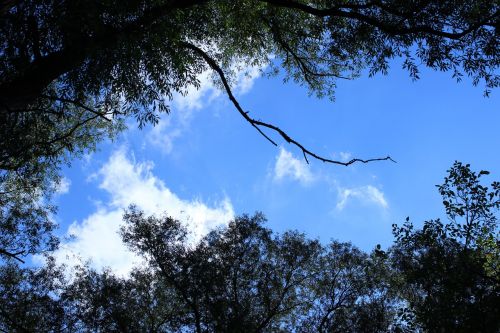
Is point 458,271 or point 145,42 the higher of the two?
point 145,42

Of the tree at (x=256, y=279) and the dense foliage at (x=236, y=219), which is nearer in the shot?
the dense foliage at (x=236, y=219)

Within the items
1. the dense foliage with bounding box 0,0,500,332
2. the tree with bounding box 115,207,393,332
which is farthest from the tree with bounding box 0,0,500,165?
the tree with bounding box 115,207,393,332

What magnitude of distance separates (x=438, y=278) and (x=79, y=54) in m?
10.9

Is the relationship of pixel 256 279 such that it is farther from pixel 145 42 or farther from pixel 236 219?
pixel 145 42

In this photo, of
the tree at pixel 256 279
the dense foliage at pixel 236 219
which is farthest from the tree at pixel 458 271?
the tree at pixel 256 279

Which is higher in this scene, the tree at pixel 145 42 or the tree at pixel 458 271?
the tree at pixel 145 42

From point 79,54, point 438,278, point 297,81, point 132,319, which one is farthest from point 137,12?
point 132,319

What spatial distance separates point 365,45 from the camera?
12.7 m

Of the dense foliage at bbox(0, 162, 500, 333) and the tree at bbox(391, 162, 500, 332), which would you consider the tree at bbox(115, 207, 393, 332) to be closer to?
the dense foliage at bbox(0, 162, 500, 333)

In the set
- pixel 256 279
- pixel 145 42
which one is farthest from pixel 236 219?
pixel 145 42

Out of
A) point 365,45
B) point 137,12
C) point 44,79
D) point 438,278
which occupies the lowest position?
point 438,278

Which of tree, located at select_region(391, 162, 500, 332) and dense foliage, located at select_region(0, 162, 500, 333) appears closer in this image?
tree, located at select_region(391, 162, 500, 332)

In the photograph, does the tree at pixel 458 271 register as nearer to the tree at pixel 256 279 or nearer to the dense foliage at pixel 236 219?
the dense foliage at pixel 236 219

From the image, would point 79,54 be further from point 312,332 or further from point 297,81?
point 312,332
